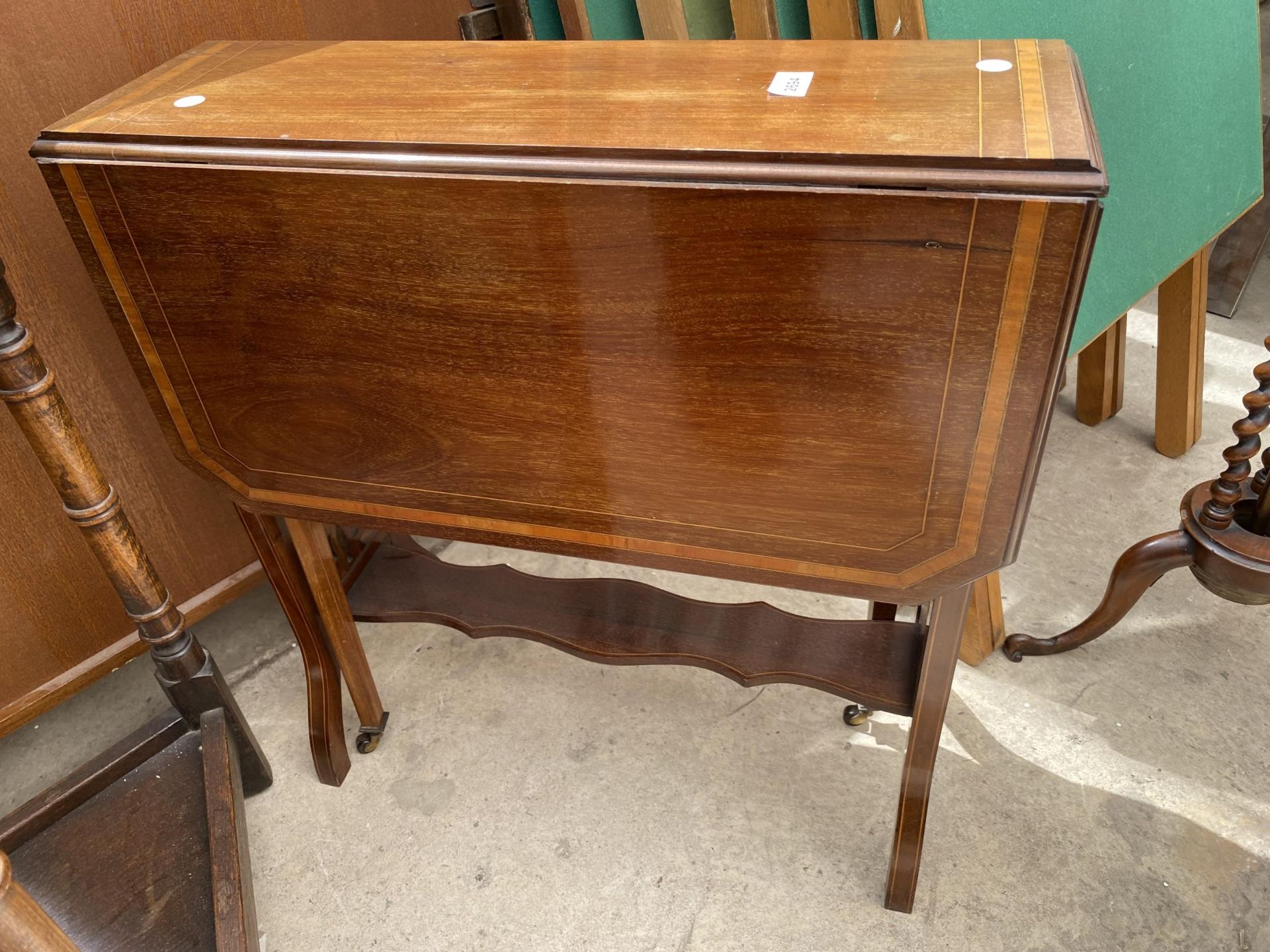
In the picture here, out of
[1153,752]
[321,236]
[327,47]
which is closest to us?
[321,236]

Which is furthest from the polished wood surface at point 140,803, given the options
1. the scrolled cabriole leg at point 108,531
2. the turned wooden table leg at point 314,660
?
the turned wooden table leg at point 314,660

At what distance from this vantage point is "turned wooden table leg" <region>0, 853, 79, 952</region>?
681 mm

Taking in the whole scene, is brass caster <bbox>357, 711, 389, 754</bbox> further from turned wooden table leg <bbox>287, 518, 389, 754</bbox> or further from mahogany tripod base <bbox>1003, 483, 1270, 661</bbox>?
mahogany tripod base <bbox>1003, 483, 1270, 661</bbox>

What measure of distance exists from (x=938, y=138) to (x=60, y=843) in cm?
145

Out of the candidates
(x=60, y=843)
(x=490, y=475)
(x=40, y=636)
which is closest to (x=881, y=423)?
(x=490, y=475)

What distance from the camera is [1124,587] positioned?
153 centimetres

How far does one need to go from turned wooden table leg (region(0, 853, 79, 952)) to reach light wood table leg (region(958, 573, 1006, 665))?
1323mm

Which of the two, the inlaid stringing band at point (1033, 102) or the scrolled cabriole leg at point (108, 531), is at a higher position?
the inlaid stringing band at point (1033, 102)

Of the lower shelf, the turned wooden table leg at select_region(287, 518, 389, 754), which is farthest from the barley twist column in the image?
the turned wooden table leg at select_region(287, 518, 389, 754)

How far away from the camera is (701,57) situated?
41.2 inches

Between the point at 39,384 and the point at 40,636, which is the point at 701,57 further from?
the point at 40,636

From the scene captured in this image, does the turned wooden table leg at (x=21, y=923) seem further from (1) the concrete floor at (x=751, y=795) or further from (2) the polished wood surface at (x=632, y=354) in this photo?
(1) the concrete floor at (x=751, y=795)

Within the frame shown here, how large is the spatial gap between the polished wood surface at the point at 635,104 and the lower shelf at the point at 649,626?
714mm

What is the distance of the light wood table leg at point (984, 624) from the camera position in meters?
1.61
